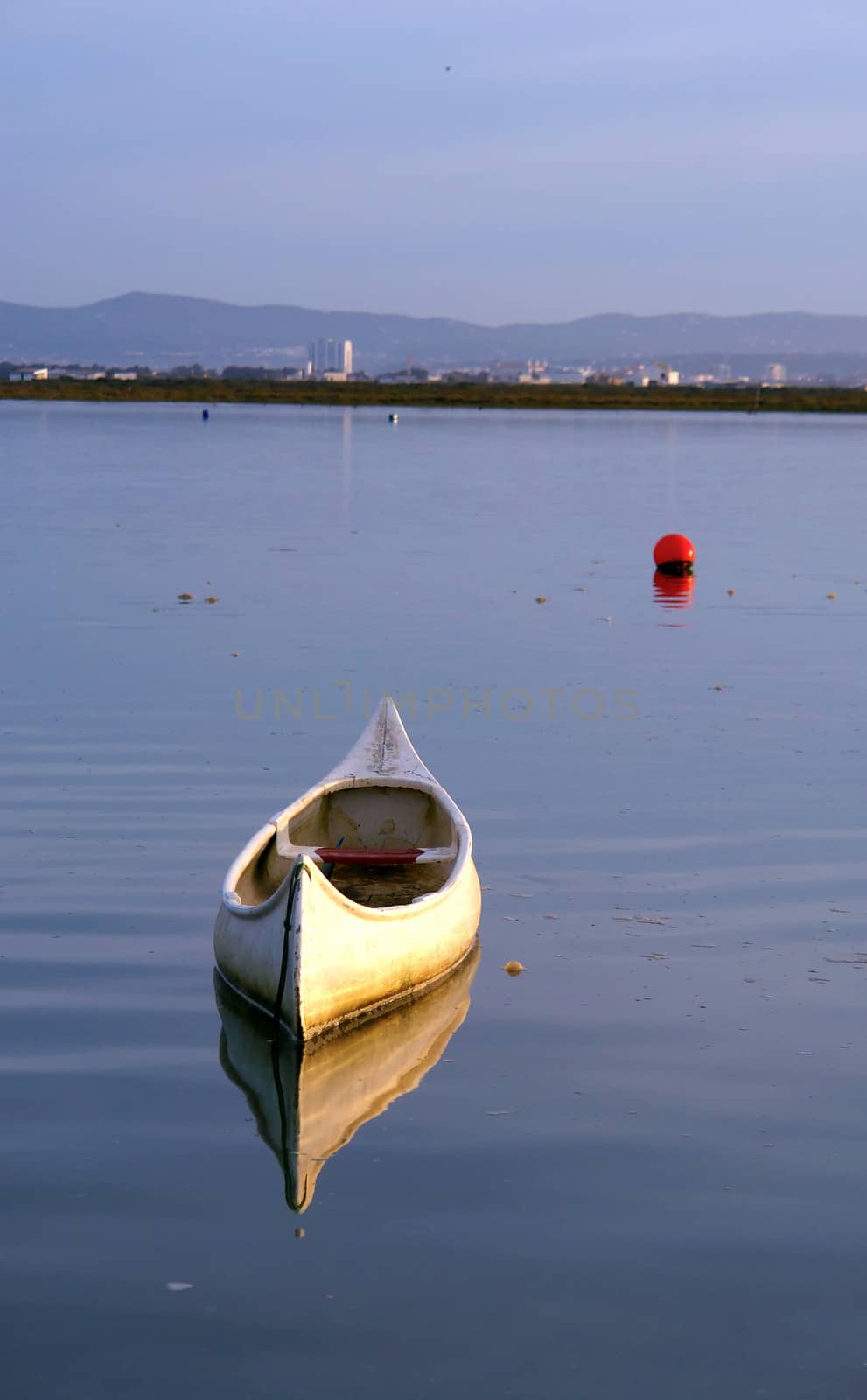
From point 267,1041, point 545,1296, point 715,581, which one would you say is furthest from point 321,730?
point 715,581

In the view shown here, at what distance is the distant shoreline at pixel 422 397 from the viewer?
495 ft

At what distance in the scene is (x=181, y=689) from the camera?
19.3m

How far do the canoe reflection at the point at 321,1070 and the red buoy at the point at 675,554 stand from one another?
2201 centimetres

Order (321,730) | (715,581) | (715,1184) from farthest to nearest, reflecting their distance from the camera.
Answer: (715,581)
(321,730)
(715,1184)

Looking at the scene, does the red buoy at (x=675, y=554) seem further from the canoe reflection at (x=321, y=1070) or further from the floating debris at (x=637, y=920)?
the canoe reflection at (x=321, y=1070)

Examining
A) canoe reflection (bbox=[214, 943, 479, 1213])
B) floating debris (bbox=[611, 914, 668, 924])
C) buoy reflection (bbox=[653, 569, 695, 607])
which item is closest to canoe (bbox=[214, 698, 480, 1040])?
canoe reflection (bbox=[214, 943, 479, 1213])

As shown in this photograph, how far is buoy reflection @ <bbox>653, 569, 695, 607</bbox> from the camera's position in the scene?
1120 inches

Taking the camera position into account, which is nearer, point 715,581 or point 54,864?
point 54,864

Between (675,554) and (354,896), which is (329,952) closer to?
(354,896)

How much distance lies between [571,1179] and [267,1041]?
7.38 feet

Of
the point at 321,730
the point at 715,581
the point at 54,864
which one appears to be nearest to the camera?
the point at 54,864

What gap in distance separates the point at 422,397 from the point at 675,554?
139 metres

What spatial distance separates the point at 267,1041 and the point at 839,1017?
319 centimetres

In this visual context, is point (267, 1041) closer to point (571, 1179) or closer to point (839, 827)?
point (571, 1179)
